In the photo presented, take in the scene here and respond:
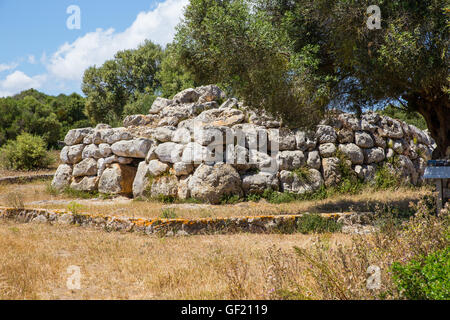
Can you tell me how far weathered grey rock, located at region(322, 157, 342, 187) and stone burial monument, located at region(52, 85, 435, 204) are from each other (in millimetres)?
33

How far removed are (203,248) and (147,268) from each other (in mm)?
1473

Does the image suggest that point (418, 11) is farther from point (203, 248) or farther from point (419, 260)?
point (203, 248)

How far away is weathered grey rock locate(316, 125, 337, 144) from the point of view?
12.6 metres

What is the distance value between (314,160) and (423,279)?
893cm

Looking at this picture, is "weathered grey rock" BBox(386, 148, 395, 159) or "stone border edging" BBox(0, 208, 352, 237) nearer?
"stone border edging" BBox(0, 208, 352, 237)

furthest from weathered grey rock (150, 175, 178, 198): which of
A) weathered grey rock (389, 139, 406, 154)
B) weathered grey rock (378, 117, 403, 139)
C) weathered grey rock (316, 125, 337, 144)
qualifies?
weathered grey rock (389, 139, 406, 154)

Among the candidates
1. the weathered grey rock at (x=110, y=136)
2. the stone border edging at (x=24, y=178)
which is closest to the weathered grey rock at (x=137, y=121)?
the weathered grey rock at (x=110, y=136)

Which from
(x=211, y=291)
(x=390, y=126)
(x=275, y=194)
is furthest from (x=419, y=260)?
(x=390, y=126)

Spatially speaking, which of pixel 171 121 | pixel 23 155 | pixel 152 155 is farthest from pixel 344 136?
pixel 23 155

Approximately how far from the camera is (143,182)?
40.2 ft

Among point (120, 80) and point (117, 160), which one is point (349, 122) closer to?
point (117, 160)

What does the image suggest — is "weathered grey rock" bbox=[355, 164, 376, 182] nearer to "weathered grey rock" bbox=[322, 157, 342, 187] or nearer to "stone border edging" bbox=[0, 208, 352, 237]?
"weathered grey rock" bbox=[322, 157, 342, 187]

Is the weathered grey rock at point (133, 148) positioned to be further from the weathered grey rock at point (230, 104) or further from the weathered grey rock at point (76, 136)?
the weathered grey rock at point (230, 104)

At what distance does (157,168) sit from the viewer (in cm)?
1202
